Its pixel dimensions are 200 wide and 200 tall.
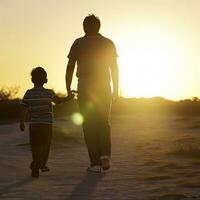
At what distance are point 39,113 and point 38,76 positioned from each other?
543 mm

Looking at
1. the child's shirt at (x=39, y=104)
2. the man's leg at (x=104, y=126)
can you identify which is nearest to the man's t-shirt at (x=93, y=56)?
the man's leg at (x=104, y=126)

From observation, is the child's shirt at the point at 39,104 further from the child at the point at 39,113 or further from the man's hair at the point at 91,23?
the man's hair at the point at 91,23

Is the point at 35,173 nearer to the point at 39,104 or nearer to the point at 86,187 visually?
the point at 39,104

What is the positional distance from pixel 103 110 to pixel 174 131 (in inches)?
349

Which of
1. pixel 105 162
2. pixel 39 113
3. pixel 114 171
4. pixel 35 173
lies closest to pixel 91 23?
pixel 39 113

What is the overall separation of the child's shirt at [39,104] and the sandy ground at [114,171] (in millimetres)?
767

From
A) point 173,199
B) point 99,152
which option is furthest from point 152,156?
point 173,199

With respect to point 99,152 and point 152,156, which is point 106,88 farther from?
point 152,156

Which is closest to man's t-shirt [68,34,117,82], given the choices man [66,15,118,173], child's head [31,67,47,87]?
man [66,15,118,173]

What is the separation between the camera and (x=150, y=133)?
59.4 ft

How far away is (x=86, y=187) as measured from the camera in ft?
25.6

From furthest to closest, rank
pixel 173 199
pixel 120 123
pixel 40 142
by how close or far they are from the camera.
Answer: pixel 120 123, pixel 40 142, pixel 173 199

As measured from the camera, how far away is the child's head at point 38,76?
372 inches

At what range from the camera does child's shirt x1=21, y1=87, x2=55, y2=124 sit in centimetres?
930
